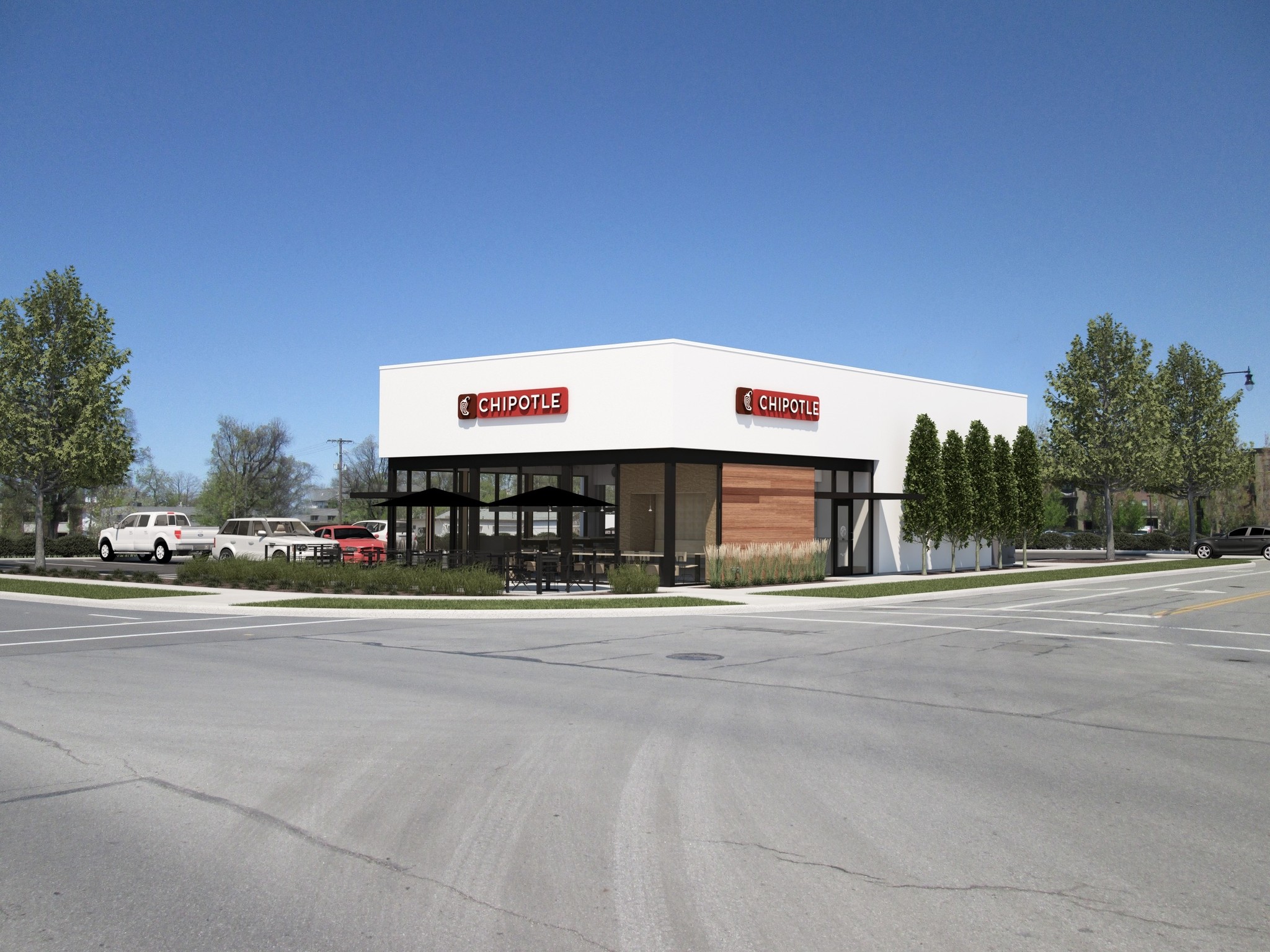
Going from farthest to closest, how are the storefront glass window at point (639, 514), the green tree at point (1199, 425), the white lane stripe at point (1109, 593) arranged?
the green tree at point (1199, 425) → the storefront glass window at point (639, 514) → the white lane stripe at point (1109, 593)

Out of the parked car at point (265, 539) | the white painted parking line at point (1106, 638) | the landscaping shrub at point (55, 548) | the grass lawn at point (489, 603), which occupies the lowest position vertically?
the white painted parking line at point (1106, 638)

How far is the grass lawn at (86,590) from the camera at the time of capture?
25.6 m

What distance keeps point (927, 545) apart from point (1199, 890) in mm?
32830

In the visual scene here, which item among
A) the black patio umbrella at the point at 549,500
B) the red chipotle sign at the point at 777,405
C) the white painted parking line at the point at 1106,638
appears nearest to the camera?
the white painted parking line at the point at 1106,638

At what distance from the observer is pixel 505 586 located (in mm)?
27469

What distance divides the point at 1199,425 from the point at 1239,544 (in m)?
7.55

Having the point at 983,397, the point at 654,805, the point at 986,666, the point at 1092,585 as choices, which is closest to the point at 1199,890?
the point at 654,805

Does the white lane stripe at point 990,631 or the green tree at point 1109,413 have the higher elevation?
the green tree at point 1109,413

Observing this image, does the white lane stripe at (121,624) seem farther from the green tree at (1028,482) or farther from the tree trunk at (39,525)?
the green tree at (1028,482)

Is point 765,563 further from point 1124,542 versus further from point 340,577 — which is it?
point 1124,542

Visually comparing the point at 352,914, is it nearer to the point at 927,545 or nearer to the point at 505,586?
the point at 505,586

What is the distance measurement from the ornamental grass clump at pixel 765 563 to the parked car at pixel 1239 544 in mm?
33600

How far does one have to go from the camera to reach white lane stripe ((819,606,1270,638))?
18000 millimetres

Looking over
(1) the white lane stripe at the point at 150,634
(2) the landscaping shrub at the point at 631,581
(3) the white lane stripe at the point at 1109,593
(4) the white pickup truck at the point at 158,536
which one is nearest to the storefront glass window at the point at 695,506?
(2) the landscaping shrub at the point at 631,581
